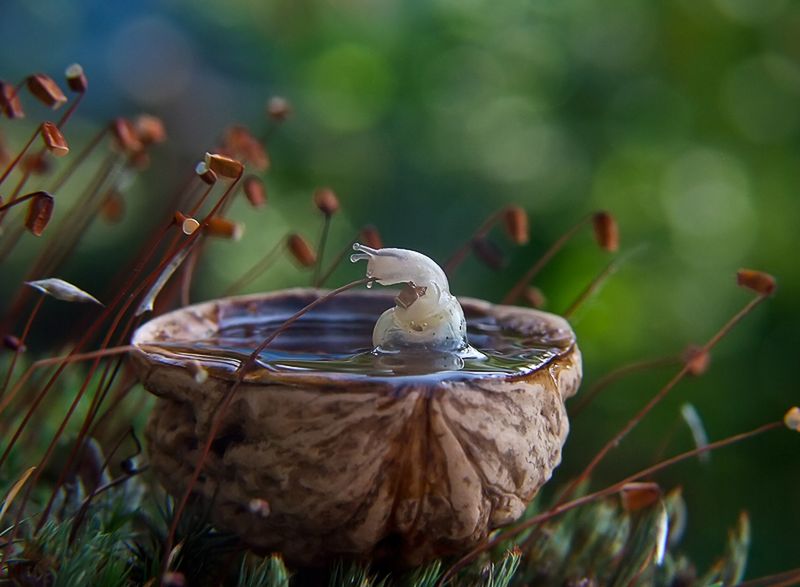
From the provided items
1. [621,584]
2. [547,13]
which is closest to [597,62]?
[547,13]

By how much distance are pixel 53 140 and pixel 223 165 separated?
6.9 inches

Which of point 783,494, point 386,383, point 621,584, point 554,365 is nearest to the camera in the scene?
point 386,383

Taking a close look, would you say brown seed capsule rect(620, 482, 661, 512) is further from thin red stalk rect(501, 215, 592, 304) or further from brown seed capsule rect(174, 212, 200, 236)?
brown seed capsule rect(174, 212, 200, 236)

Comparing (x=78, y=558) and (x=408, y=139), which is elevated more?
(x=408, y=139)

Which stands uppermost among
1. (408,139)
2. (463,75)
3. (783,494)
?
(463,75)

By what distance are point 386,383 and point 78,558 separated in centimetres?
32

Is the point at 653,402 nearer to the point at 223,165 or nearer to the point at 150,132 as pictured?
the point at 223,165

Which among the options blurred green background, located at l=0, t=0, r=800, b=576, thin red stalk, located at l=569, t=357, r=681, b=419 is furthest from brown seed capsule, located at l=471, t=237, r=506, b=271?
blurred green background, located at l=0, t=0, r=800, b=576

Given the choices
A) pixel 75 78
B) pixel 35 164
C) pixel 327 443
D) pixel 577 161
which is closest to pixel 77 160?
pixel 35 164

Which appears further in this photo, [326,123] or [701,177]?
[326,123]

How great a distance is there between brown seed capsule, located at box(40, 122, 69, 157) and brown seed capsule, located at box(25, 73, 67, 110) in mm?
47

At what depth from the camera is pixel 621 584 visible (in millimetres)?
1010

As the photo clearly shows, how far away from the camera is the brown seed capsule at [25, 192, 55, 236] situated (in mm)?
842

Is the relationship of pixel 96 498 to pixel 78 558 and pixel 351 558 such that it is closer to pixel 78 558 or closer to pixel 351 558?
pixel 78 558
